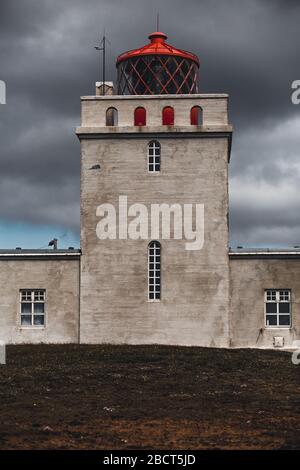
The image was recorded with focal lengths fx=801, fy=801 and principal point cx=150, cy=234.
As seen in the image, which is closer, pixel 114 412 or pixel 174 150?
pixel 114 412

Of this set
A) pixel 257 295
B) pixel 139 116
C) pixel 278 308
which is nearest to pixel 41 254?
pixel 139 116

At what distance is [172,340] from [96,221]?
674 centimetres

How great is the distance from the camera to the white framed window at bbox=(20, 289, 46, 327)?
38.8 meters

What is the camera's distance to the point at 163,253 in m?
38.2

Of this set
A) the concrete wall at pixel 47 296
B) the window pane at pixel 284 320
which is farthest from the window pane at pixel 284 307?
the concrete wall at pixel 47 296

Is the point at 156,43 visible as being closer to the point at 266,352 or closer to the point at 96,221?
the point at 96,221

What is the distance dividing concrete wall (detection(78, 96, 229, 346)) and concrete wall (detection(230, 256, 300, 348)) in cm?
57

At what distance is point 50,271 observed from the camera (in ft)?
128

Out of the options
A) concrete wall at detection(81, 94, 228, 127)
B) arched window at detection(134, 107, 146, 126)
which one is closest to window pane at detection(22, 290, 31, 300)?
concrete wall at detection(81, 94, 228, 127)

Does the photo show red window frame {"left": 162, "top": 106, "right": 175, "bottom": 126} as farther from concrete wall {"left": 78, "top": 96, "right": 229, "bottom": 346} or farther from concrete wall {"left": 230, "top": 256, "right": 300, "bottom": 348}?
concrete wall {"left": 230, "top": 256, "right": 300, "bottom": 348}

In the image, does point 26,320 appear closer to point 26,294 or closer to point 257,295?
point 26,294
